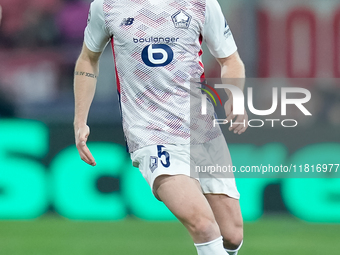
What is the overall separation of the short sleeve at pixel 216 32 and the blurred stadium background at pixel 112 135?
2.59 metres

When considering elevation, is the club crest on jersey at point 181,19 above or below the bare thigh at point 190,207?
above

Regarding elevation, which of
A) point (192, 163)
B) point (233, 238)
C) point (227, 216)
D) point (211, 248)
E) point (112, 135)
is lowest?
point (112, 135)

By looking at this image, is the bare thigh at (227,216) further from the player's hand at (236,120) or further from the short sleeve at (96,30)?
the short sleeve at (96,30)

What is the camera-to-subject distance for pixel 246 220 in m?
6.13

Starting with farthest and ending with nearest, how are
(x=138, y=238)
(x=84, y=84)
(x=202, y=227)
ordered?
(x=138, y=238), (x=84, y=84), (x=202, y=227)

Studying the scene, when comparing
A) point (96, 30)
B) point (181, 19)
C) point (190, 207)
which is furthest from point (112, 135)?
point (190, 207)

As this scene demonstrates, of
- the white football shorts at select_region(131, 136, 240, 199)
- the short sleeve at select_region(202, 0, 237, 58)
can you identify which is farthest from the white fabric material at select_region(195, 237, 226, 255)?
the short sleeve at select_region(202, 0, 237, 58)

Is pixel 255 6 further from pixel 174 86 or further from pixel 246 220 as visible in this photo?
pixel 174 86

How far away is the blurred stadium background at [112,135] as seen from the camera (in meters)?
6.08

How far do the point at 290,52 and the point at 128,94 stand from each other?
3279 mm

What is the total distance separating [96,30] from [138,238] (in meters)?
2.76

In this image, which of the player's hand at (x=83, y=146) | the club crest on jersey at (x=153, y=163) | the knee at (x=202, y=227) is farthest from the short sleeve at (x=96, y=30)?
the knee at (x=202, y=227)

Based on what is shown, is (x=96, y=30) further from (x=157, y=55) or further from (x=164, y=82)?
(x=164, y=82)

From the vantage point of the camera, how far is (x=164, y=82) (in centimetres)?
316
